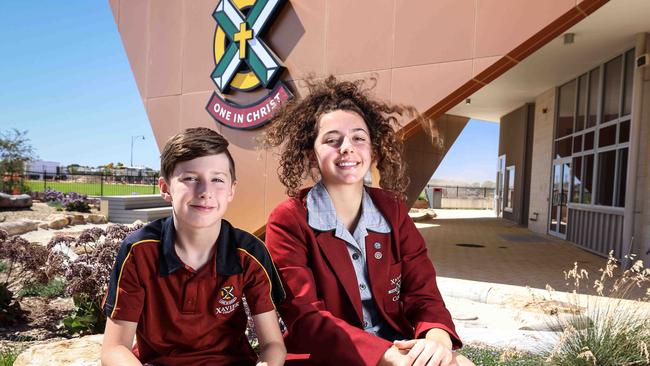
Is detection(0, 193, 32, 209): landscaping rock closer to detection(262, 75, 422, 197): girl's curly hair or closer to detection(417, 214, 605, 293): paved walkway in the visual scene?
detection(417, 214, 605, 293): paved walkway

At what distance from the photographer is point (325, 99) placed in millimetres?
2027

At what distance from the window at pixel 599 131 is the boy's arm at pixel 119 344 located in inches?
320

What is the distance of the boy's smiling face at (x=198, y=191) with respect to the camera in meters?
1.52

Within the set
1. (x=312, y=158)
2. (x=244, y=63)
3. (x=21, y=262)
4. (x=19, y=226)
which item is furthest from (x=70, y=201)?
(x=312, y=158)

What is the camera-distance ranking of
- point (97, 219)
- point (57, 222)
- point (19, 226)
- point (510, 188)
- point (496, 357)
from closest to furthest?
point (496, 357) → point (19, 226) → point (57, 222) → point (97, 219) → point (510, 188)

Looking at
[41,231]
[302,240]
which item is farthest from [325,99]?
[41,231]

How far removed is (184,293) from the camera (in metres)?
1.53

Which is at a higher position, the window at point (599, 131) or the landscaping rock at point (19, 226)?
the window at point (599, 131)

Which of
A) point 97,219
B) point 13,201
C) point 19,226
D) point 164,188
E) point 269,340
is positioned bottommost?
point 97,219

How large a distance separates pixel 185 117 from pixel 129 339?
6120 millimetres

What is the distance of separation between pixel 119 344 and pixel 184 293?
0.80 feet

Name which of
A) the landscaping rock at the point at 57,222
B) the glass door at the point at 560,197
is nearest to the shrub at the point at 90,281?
the landscaping rock at the point at 57,222

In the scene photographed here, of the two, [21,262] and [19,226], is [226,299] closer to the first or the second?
[21,262]

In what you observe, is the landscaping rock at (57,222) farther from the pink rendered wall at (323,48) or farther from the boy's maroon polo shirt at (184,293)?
the boy's maroon polo shirt at (184,293)
